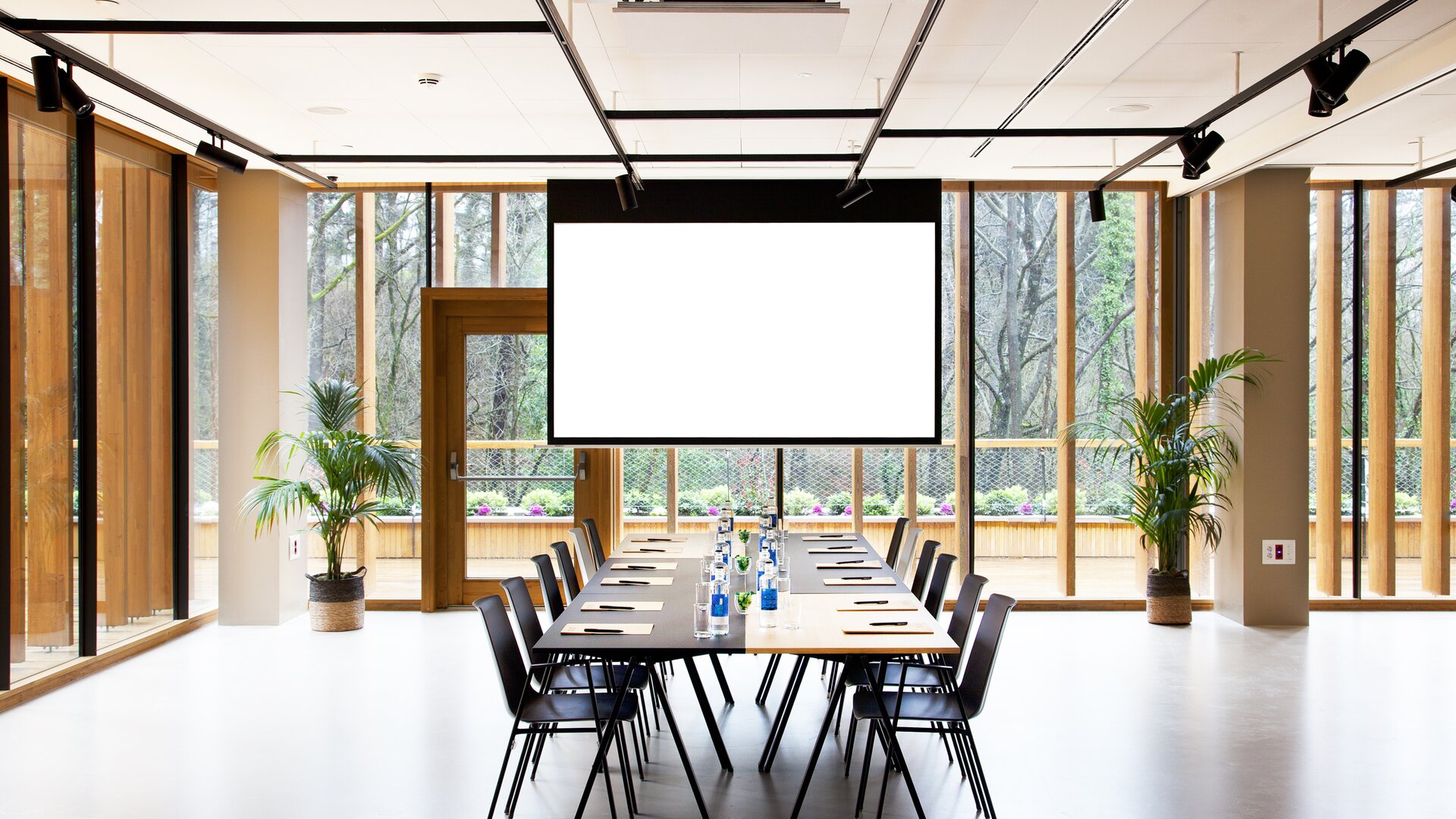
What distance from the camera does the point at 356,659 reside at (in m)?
6.41

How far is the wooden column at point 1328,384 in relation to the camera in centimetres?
788

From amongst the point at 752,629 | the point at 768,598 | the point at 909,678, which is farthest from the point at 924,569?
the point at 752,629

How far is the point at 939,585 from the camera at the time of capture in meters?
5.07

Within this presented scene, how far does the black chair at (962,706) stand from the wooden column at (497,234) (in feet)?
16.8

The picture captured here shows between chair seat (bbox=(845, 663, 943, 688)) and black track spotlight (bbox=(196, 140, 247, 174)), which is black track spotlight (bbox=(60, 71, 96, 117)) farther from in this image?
chair seat (bbox=(845, 663, 943, 688))

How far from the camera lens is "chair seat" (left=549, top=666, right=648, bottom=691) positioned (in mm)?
4227

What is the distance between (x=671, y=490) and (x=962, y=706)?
4527mm

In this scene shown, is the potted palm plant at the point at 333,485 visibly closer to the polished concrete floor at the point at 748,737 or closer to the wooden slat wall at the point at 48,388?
the polished concrete floor at the point at 748,737

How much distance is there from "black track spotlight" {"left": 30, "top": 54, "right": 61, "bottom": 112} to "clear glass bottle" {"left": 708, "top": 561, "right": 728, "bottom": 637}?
11.0 ft

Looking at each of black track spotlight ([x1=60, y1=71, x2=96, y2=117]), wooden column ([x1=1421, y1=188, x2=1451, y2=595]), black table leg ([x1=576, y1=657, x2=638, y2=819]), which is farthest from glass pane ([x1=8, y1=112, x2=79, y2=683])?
wooden column ([x1=1421, y1=188, x2=1451, y2=595])

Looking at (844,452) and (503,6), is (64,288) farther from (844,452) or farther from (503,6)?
(844,452)

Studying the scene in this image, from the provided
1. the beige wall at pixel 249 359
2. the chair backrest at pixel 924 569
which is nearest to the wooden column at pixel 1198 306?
the chair backrest at pixel 924 569

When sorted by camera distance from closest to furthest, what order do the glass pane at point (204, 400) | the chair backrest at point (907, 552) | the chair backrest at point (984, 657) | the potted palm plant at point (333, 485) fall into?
the chair backrest at point (984, 657), the chair backrest at point (907, 552), the potted palm plant at point (333, 485), the glass pane at point (204, 400)

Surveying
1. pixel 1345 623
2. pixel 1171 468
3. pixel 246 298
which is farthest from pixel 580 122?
pixel 1345 623
